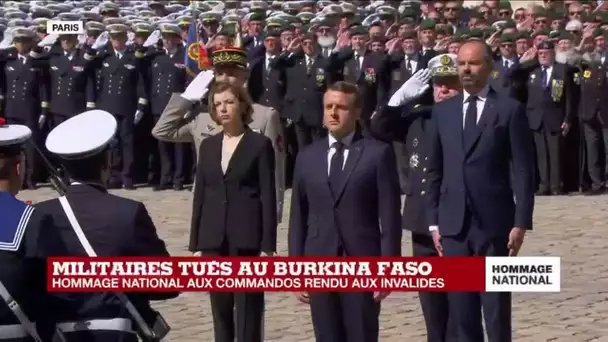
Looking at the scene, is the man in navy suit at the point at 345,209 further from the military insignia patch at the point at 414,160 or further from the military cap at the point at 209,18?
the military cap at the point at 209,18

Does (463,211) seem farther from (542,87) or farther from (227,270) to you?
(542,87)

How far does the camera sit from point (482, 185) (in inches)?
370

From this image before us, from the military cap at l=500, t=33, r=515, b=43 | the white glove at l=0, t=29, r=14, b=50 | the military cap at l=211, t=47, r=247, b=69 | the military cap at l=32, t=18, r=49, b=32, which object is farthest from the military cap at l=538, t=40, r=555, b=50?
the military cap at l=211, t=47, r=247, b=69

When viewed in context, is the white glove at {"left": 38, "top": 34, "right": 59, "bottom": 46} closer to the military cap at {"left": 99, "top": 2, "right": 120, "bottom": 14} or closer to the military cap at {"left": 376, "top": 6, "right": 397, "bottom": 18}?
the military cap at {"left": 99, "top": 2, "right": 120, "bottom": 14}

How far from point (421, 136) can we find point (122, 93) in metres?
12.3

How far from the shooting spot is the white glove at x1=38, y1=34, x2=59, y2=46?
2391 centimetres

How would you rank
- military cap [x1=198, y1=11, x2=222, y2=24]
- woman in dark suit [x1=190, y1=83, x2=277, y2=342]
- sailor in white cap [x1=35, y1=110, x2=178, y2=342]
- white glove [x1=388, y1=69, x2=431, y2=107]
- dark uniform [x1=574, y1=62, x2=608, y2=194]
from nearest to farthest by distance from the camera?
sailor in white cap [x1=35, y1=110, x2=178, y2=342] < woman in dark suit [x1=190, y1=83, x2=277, y2=342] < white glove [x1=388, y1=69, x2=431, y2=107] < dark uniform [x1=574, y1=62, x2=608, y2=194] < military cap [x1=198, y1=11, x2=222, y2=24]

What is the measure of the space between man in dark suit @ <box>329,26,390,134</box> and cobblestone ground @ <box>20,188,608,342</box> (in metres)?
4.40

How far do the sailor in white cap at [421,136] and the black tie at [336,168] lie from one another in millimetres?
1155

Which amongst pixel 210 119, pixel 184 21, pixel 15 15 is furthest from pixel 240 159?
pixel 15 15

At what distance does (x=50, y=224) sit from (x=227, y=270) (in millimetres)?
3368

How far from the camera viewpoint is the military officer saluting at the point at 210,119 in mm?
10289

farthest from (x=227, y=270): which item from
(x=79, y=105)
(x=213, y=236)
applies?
(x=79, y=105)

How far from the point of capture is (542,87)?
802 inches
